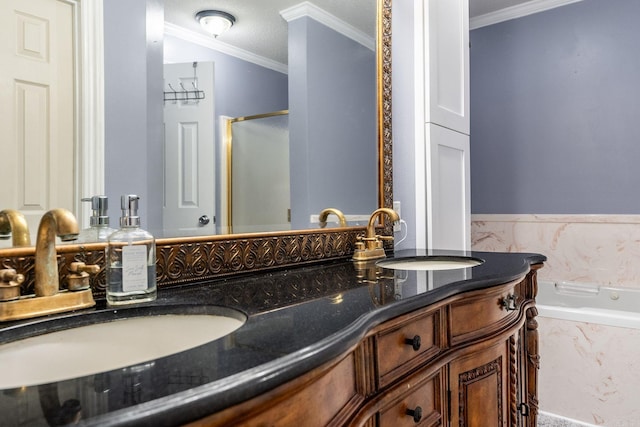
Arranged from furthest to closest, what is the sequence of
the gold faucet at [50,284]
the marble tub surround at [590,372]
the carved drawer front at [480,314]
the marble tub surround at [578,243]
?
1. the marble tub surround at [578,243]
2. the marble tub surround at [590,372]
3. the carved drawer front at [480,314]
4. the gold faucet at [50,284]

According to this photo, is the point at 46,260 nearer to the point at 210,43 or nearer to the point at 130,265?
the point at 130,265

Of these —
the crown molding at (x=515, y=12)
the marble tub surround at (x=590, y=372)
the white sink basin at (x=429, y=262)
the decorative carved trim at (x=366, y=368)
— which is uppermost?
the crown molding at (x=515, y=12)

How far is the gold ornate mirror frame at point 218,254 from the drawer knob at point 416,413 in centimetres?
57

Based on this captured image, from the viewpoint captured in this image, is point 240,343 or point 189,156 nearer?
point 240,343

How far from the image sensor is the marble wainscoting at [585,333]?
7.63ft

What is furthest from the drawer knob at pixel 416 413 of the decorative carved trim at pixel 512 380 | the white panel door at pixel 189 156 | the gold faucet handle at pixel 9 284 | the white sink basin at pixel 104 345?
the gold faucet handle at pixel 9 284

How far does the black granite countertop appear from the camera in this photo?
405 millimetres

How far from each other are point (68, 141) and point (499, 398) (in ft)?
4.26

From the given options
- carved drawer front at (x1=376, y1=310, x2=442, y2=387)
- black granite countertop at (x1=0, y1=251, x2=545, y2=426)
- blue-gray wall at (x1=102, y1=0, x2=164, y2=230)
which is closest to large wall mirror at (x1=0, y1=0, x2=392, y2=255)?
blue-gray wall at (x1=102, y1=0, x2=164, y2=230)

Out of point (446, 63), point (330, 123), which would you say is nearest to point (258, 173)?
point (330, 123)

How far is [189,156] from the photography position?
114cm

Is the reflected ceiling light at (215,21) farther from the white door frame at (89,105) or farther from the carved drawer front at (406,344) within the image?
the carved drawer front at (406,344)

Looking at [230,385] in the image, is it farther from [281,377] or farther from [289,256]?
[289,256]

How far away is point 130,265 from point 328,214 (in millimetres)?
880
